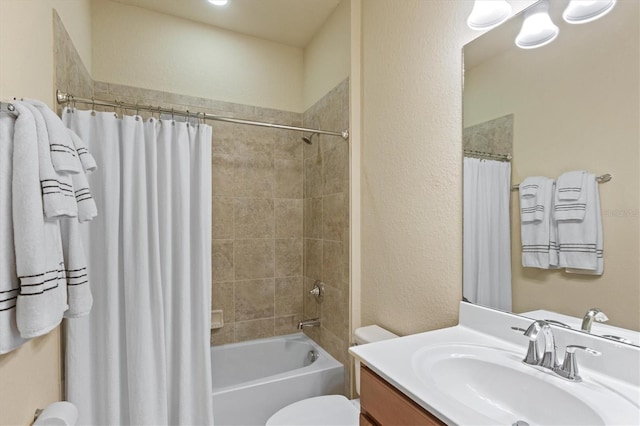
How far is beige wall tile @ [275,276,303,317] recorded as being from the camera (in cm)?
252

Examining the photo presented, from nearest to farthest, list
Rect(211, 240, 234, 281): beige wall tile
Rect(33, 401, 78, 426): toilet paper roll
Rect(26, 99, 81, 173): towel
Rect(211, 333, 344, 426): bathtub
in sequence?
1. Rect(26, 99, 81, 173): towel
2. Rect(33, 401, 78, 426): toilet paper roll
3. Rect(211, 333, 344, 426): bathtub
4. Rect(211, 240, 234, 281): beige wall tile

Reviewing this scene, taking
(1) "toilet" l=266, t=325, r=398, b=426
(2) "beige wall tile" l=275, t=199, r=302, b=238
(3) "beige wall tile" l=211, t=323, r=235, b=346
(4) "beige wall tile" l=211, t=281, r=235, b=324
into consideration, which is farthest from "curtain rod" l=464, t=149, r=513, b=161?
(3) "beige wall tile" l=211, t=323, r=235, b=346

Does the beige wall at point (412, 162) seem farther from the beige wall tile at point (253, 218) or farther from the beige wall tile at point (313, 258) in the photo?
the beige wall tile at point (253, 218)

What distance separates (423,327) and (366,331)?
326 mm

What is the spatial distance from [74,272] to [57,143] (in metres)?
0.42

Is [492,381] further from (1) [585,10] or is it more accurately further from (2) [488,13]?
(2) [488,13]

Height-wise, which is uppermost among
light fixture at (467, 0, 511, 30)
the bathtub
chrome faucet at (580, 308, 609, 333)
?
light fixture at (467, 0, 511, 30)

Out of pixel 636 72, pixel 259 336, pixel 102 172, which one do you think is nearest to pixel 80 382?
pixel 102 172

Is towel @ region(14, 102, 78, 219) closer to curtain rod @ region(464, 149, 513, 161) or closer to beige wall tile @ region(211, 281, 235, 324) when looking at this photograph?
curtain rod @ region(464, 149, 513, 161)

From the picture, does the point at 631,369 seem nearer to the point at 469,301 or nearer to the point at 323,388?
the point at 469,301

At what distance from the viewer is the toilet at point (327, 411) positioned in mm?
1447

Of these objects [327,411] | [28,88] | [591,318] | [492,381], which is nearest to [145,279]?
[28,88]

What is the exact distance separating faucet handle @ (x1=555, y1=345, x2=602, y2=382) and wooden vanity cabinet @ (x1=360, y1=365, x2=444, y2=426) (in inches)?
14.8

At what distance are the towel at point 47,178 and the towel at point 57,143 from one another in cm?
2
